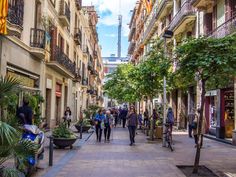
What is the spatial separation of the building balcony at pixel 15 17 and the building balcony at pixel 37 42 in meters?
3.09

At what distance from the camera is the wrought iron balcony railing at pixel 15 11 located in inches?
586

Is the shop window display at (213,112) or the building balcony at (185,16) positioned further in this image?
the building balcony at (185,16)

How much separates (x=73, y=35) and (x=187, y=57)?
26.5 m

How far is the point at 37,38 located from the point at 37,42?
8.3 inches

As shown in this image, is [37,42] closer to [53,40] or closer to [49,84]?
[53,40]

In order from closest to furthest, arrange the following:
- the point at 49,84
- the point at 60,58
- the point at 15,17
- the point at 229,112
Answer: the point at 15,17 → the point at 229,112 → the point at 49,84 → the point at 60,58

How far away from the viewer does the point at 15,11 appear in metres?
15.7

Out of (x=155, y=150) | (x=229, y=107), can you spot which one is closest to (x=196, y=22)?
(x=229, y=107)

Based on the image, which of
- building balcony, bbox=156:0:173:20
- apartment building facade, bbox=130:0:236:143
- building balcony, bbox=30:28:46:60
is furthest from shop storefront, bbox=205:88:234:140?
building balcony, bbox=156:0:173:20

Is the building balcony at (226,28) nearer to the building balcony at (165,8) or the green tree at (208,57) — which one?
the green tree at (208,57)

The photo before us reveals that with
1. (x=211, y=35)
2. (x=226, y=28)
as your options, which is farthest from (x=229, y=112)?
(x=211, y=35)

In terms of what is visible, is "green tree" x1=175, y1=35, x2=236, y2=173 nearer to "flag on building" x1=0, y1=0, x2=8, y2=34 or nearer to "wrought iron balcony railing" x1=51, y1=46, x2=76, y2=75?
"flag on building" x1=0, y1=0, x2=8, y2=34

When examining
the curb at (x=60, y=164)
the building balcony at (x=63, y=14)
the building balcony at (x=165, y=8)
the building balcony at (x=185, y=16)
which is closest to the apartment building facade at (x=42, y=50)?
the building balcony at (x=63, y=14)

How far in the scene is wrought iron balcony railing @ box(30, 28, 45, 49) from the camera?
19.8m
